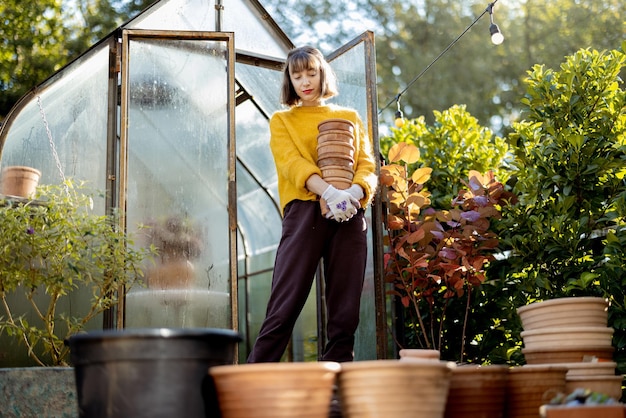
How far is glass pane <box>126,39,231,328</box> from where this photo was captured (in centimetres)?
392

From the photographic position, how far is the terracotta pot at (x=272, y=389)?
182 cm

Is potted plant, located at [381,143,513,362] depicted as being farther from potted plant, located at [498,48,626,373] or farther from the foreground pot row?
the foreground pot row

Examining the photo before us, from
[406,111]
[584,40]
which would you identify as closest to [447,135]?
[406,111]

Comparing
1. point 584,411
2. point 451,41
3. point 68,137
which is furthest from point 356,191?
point 451,41

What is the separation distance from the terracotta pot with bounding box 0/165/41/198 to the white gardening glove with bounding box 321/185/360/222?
2067 mm

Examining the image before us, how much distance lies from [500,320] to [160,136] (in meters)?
2.11

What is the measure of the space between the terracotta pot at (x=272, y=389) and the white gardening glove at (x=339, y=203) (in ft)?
3.92

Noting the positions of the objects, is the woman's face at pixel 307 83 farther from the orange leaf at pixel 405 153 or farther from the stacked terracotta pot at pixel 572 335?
the stacked terracotta pot at pixel 572 335

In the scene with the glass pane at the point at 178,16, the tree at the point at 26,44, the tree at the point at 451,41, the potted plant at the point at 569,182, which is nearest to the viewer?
the potted plant at the point at 569,182

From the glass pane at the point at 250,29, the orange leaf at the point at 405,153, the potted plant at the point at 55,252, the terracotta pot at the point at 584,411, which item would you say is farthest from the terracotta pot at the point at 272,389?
the glass pane at the point at 250,29

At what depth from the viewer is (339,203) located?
3008 mm

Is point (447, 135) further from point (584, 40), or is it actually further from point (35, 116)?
point (584, 40)

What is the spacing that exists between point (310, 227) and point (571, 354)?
1.12 m

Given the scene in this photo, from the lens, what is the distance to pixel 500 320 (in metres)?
4.12
